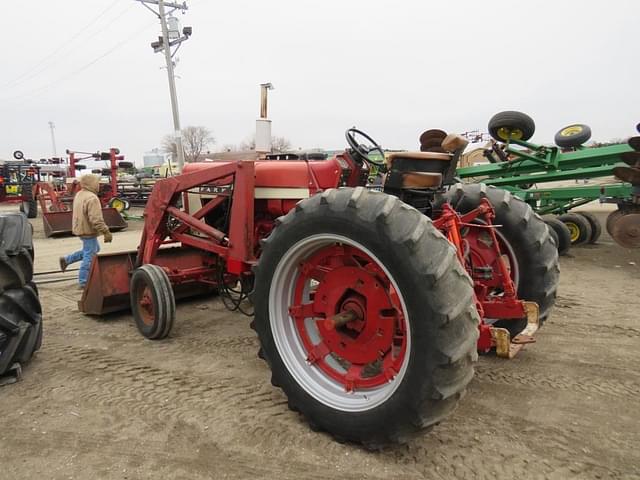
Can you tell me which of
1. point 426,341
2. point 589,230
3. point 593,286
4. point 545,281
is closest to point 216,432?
point 426,341

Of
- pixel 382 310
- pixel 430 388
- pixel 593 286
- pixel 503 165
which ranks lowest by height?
pixel 593 286

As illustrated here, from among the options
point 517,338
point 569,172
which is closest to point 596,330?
point 517,338

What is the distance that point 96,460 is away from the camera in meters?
2.17

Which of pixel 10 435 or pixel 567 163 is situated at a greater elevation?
pixel 567 163

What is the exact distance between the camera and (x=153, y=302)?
369 cm

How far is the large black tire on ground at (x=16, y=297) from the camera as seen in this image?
291cm

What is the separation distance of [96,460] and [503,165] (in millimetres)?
7463

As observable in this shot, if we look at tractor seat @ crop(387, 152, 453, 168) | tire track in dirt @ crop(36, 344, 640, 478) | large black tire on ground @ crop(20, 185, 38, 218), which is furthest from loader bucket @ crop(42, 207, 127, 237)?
tractor seat @ crop(387, 152, 453, 168)

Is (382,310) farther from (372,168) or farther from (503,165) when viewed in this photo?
(503,165)

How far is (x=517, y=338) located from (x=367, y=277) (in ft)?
3.38

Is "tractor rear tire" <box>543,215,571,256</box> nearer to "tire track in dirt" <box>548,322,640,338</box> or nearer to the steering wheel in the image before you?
"tire track in dirt" <box>548,322,640,338</box>

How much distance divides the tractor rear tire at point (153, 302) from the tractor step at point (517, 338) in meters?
2.47

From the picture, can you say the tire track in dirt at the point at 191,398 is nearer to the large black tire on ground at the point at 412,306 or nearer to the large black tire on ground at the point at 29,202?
the large black tire on ground at the point at 412,306

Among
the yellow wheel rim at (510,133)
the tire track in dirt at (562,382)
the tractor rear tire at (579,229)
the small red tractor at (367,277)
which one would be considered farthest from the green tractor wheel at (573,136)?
the tire track in dirt at (562,382)
